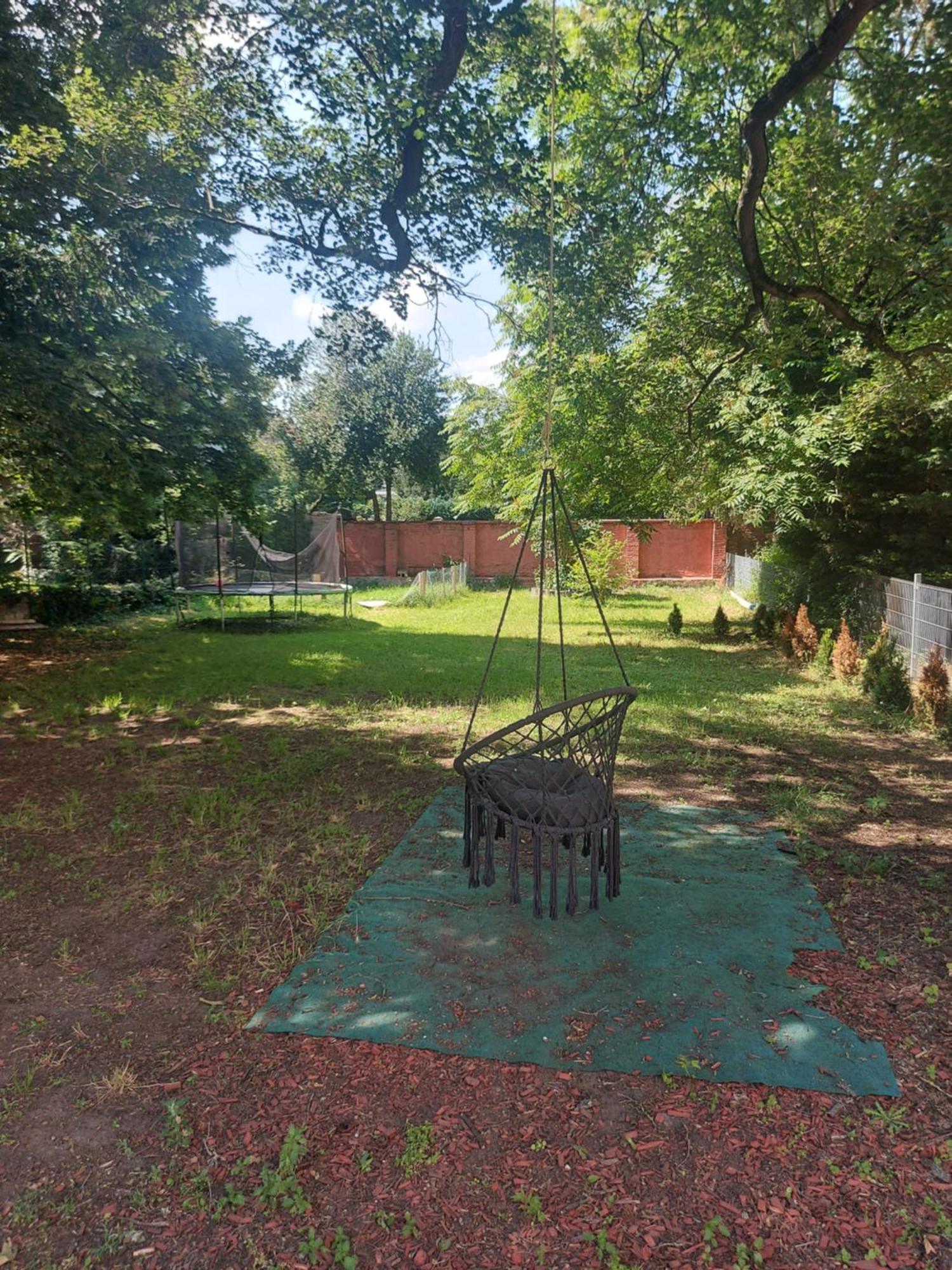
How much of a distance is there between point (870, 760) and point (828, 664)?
337cm

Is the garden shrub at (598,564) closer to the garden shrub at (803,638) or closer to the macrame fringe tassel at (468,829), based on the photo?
the garden shrub at (803,638)

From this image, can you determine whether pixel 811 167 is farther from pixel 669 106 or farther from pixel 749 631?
pixel 749 631

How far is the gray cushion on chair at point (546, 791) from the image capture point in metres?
2.75

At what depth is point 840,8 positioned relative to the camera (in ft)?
13.2

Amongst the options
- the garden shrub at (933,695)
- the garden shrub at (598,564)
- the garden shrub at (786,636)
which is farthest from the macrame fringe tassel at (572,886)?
the garden shrub at (598,564)

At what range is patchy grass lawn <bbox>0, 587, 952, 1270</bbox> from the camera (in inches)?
65.2

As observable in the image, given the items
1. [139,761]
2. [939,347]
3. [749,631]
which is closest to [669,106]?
[939,347]

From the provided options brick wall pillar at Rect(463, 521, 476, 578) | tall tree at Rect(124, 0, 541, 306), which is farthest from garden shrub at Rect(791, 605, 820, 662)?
brick wall pillar at Rect(463, 521, 476, 578)

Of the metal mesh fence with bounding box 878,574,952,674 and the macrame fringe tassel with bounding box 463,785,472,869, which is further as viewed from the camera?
the metal mesh fence with bounding box 878,574,952,674

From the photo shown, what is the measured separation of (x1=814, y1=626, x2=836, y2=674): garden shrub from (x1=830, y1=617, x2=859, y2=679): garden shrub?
278mm

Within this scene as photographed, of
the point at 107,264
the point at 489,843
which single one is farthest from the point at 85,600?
the point at 489,843

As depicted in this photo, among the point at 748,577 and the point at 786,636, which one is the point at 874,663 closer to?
the point at 786,636

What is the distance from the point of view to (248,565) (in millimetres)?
13312

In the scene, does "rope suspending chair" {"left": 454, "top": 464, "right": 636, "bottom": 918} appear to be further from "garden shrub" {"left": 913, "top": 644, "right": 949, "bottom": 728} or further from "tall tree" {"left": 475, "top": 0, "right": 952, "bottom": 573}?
"garden shrub" {"left": 913, "top": 644, "right": 949, "bottom": 728}
